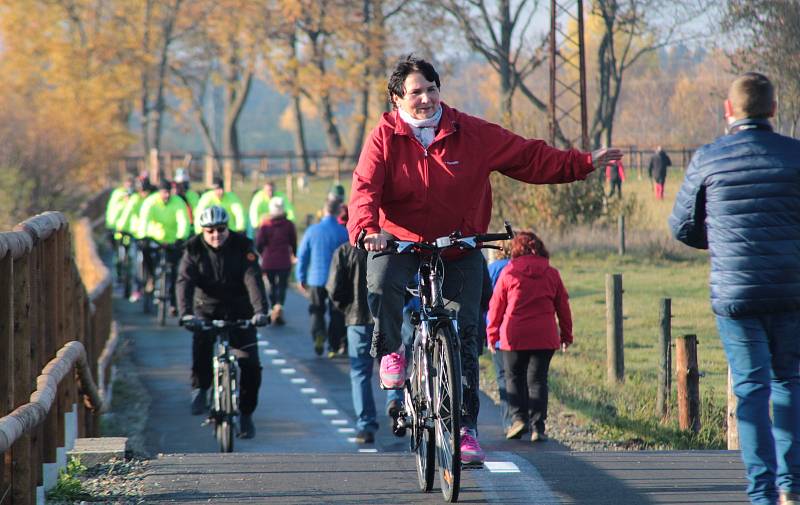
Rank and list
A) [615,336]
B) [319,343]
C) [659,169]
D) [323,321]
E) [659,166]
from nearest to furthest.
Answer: [615,336], [319,343], [323,321], [659,169], [659,166]

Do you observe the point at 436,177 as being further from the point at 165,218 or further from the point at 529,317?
the point at 165,218

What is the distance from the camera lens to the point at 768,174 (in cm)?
568

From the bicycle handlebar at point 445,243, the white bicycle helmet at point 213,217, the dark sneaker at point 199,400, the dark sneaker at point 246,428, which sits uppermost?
the white bicycle helmet at point 213,217

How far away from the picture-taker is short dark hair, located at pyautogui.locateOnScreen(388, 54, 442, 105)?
22.3 ft

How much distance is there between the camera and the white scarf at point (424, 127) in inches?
267

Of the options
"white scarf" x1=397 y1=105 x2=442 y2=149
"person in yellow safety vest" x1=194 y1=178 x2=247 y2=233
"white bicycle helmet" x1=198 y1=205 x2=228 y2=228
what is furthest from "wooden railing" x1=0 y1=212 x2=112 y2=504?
"person in yellow safety vest" x1=194 y1=178 x2=247 y2=233

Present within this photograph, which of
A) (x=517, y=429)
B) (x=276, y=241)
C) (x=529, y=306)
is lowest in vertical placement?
(x=517, y=429)

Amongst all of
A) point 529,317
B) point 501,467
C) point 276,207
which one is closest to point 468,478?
point 501,467

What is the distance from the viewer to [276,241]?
20.6m

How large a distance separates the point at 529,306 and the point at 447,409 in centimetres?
425

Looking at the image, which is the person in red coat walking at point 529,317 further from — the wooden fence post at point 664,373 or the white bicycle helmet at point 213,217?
the white bicycle helmet at point 213,217

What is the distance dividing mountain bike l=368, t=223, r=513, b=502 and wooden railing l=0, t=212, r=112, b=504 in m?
1.51

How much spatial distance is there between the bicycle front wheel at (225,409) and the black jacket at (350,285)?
1.11 m

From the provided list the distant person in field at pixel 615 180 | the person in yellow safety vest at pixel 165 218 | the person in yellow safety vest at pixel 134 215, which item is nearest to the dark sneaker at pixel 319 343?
the person in yellow safety vest at pixel 165 218
